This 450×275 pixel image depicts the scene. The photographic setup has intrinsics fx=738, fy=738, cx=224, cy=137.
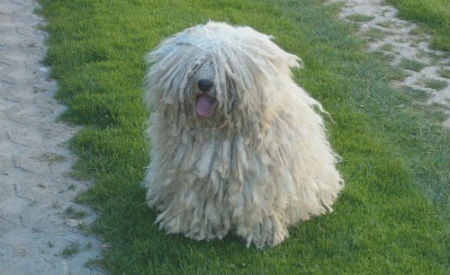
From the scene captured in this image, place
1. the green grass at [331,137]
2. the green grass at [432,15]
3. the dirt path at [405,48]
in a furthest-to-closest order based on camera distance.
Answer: the green grass at [432,15] < the dirt path at [405,48] < the green grass at [331,137]

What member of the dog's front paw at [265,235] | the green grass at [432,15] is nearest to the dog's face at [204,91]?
the dog's front paw at [265,235]

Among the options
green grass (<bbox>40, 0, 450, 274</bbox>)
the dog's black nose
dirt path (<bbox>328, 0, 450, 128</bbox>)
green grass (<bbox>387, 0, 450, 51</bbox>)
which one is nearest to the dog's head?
the dog's black nose

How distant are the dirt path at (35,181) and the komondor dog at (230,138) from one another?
0.67 m

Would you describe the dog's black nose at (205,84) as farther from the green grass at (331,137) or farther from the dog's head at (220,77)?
the green grass at (331,137)

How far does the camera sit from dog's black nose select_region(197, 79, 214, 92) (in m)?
4.04

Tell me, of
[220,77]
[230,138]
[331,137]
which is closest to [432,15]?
[331,137]

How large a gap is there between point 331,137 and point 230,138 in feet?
6.07

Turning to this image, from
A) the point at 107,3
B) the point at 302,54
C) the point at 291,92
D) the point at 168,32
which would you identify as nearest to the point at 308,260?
the point at 291,92

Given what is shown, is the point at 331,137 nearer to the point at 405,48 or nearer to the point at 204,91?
the point at 204,91

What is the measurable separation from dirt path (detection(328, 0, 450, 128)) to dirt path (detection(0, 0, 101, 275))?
320 centimetres

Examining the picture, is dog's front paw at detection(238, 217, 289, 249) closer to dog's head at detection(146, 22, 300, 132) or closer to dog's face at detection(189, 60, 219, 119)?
dog's head at detection(146, 22, 300, 132)

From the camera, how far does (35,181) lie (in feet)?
17.9

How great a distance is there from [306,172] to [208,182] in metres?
0.64

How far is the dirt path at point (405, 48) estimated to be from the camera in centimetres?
686
